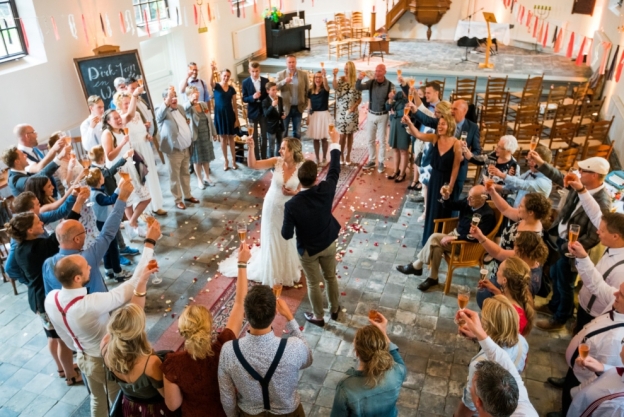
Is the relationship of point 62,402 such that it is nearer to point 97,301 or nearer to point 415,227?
point 97,301

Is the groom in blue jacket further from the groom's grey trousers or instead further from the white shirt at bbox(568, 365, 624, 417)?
the white shirt at bbox(568, 365, 624, 417)

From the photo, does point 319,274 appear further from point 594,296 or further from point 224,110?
point 224,110

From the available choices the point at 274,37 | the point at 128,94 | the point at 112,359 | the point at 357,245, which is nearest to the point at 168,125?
the point at 128,94

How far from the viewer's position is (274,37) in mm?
13586

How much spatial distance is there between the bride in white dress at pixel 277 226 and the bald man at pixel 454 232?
1257mm

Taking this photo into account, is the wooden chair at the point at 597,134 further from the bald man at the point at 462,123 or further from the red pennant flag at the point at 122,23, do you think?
the red pennant flag at the point at 122,23

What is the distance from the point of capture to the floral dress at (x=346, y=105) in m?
7.28

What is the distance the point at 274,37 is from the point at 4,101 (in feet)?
26.8

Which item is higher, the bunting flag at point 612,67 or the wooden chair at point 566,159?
the bunting flag at point 612,67

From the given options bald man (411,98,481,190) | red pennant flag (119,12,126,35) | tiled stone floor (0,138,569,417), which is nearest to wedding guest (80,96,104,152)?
tiled stone floor (0,138,569,417)

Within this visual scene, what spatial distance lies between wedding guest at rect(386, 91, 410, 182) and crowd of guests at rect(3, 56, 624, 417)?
0.03 metres

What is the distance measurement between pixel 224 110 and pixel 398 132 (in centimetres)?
Result: 261

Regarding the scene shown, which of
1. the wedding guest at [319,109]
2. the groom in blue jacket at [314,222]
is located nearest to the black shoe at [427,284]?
the groom in blue jacket at [314,222]

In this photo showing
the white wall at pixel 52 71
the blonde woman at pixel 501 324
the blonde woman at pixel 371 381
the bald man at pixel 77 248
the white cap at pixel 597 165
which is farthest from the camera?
the white wall at pixel 52 71
